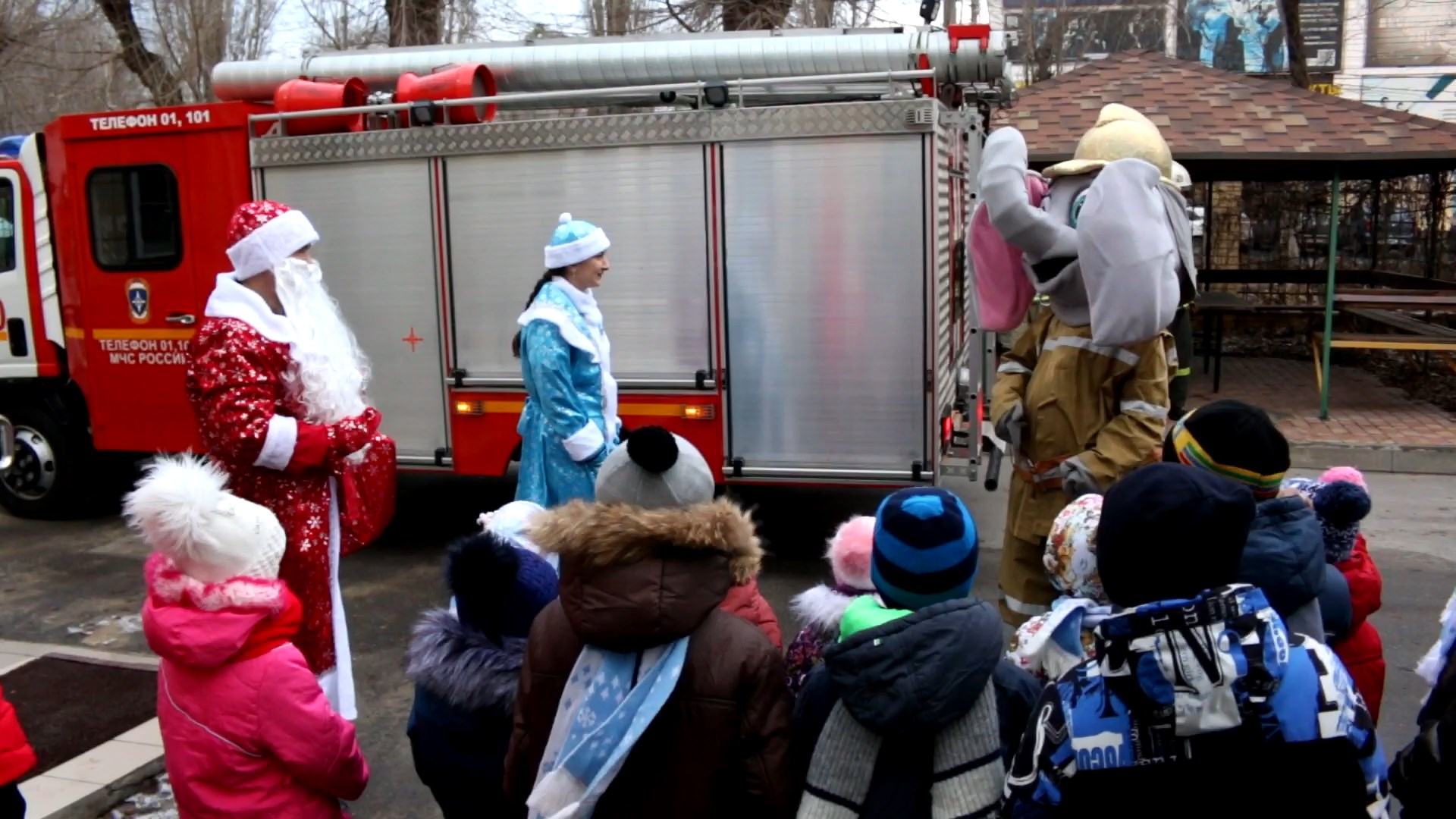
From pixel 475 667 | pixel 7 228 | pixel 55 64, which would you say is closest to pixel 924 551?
pixel 475 667

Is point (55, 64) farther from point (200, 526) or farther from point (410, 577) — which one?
point (200, 526)

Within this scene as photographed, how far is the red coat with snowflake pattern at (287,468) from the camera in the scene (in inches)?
137

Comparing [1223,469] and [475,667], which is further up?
[1223,469]

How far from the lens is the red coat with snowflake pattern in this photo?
348cm

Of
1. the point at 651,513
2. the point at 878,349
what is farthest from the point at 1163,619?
the point at 878,349

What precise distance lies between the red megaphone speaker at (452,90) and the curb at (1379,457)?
676 centimetres

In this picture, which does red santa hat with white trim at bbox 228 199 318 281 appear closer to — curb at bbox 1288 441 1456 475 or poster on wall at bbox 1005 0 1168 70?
curb at bbox 1288 441 1456 475

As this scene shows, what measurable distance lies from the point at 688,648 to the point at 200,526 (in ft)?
3.94

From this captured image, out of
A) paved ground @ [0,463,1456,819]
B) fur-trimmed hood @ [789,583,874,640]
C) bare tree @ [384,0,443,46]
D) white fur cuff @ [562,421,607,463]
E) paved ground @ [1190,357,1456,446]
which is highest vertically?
bare tree @ [384,0,443,46]

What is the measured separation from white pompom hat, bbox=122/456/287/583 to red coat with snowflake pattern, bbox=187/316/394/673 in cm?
74

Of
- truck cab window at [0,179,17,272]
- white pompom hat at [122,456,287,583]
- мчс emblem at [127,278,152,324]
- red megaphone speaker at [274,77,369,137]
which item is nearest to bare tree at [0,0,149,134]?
truck cab window at [0,179,17,272]

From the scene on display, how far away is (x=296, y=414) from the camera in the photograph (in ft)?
12.0

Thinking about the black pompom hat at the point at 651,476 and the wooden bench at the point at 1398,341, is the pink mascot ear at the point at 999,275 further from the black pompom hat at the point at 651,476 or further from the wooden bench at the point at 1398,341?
the wooden bench at the point at 1398,341

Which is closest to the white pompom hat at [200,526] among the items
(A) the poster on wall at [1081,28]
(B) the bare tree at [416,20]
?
(B) the bare tree at [416,20]
